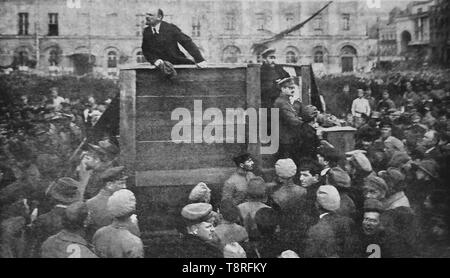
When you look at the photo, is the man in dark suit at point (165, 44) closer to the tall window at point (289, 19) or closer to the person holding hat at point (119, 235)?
the tall window at point (289, 19)

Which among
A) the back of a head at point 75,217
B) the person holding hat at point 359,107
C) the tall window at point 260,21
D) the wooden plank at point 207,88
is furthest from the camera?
the tall window at point 260,21

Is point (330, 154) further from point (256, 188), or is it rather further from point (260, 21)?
point (260, 21)

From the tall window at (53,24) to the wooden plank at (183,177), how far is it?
1.58 meters

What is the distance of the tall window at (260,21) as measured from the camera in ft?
14.9

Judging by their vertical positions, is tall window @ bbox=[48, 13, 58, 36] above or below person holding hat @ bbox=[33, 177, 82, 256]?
above

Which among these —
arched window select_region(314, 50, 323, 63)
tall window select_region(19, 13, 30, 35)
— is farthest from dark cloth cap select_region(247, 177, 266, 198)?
tall window select_region(19, 13, 30, 35)

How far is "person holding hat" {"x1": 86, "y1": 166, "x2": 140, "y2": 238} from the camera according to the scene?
395 cm

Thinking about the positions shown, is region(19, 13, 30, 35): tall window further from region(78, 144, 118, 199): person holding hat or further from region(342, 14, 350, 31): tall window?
region(342, 14, 350, 31): tall window

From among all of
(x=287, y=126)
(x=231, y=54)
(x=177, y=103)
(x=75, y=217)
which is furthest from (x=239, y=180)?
(x=75, y=217)

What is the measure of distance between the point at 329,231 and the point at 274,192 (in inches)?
22.4

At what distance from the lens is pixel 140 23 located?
4438 millimetres

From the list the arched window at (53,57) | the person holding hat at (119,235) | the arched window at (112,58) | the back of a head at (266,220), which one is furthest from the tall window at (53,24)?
the back of a head at (266,220)

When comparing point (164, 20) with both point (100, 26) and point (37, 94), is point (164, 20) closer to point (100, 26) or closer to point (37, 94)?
point (100, 26)
